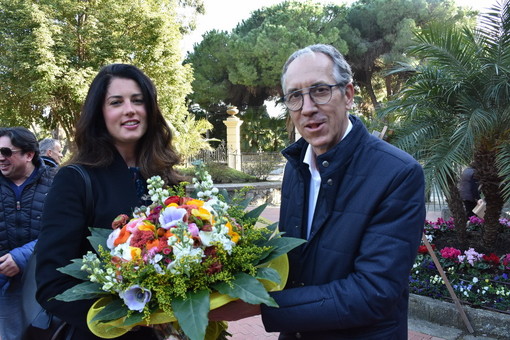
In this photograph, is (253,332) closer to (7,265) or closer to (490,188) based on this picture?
(7,265)

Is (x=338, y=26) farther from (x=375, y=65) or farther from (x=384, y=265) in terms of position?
(x=384, y=265)

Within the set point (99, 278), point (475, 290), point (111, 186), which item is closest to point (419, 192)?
point (99, 278)

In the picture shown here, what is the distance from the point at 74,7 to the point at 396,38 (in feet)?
64.6

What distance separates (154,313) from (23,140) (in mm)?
2427

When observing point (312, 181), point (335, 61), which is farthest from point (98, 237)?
point (335, 61)

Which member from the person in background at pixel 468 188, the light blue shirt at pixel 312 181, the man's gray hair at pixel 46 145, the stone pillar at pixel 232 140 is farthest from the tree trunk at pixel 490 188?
the stone pillar at pixel 232 140

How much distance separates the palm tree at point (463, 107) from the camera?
4406 mm

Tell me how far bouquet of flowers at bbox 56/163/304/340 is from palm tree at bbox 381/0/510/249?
3.59 m

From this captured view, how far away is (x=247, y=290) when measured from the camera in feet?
3.93

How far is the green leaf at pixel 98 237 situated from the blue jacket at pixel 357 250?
2.13 feet

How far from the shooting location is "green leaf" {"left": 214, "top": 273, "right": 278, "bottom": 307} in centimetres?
117

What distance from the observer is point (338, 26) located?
26734 mm

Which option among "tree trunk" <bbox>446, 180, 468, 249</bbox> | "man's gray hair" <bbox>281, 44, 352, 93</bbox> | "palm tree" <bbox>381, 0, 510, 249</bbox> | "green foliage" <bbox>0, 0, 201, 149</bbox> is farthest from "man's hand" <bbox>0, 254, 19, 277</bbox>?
"green foliage" <bbox>0, 0, 201, 149</bbox>

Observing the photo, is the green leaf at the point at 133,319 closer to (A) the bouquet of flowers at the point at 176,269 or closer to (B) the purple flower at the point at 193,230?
(A) the bouquet of flowers at the point at 176,269
